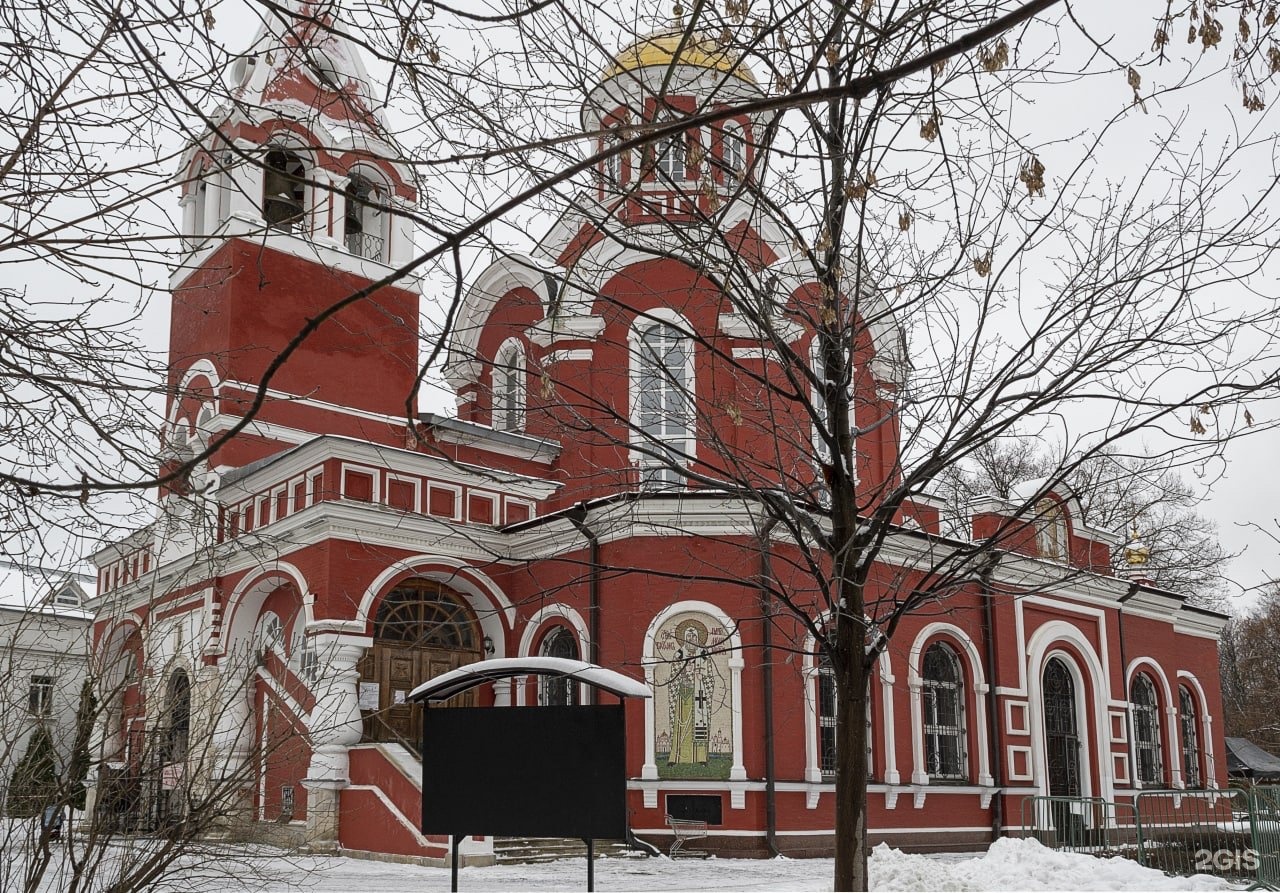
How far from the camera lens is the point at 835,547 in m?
6.86

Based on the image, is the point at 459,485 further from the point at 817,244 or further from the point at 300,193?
the point at 817,244

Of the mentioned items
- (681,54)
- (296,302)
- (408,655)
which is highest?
(296,302)

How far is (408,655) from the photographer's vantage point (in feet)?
59.6

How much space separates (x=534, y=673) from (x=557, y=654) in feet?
33.1

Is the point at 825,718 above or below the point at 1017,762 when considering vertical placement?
above

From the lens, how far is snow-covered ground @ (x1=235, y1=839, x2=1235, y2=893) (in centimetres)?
1195

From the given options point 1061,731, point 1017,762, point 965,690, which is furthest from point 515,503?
point 1061,731

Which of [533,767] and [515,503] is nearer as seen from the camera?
[533,767]

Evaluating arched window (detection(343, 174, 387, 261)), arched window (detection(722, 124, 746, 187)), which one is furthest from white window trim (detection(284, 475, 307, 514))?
arched window (detection(722, 124, 746, 187))

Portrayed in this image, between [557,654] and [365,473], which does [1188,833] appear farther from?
[365,473]

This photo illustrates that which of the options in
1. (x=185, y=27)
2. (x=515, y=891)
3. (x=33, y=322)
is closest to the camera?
(x=185, y=27)

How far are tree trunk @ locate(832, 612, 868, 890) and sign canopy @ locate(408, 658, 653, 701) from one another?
1.52 metres

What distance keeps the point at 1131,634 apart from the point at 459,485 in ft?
42.6

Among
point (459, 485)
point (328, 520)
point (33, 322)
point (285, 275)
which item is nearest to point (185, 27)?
point (33, 322)
